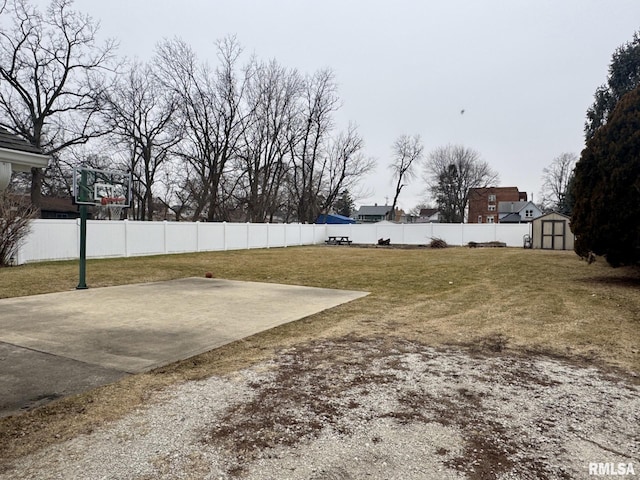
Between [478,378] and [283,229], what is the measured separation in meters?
24.4

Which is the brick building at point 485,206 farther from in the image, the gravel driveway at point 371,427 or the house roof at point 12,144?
the house roof at point 12,144

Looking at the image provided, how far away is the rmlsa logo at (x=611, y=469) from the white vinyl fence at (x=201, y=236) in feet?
54.6

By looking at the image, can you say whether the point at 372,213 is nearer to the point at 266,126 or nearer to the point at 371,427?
the point at 266,126

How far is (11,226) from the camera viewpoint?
13.4 meters

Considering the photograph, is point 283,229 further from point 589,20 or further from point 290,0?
point 589,20

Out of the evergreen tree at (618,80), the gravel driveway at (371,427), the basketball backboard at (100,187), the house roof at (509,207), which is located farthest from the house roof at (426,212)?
the gravel driveway at (371,427)

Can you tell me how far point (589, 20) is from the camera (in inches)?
435

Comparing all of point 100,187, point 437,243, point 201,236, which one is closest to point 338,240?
point 437,243

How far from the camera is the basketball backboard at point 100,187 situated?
9898 millimetres

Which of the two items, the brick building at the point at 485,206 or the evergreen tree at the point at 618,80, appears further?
the brick building at the point at 485,206

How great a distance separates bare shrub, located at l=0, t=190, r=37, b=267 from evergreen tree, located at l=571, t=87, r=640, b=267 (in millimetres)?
16657

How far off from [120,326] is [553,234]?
946 inches

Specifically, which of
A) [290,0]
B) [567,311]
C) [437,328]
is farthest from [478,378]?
[290,0]

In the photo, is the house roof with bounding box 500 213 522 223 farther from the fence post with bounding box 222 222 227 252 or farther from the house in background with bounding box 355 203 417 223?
the fence post with bounding box 222 222 227 252
